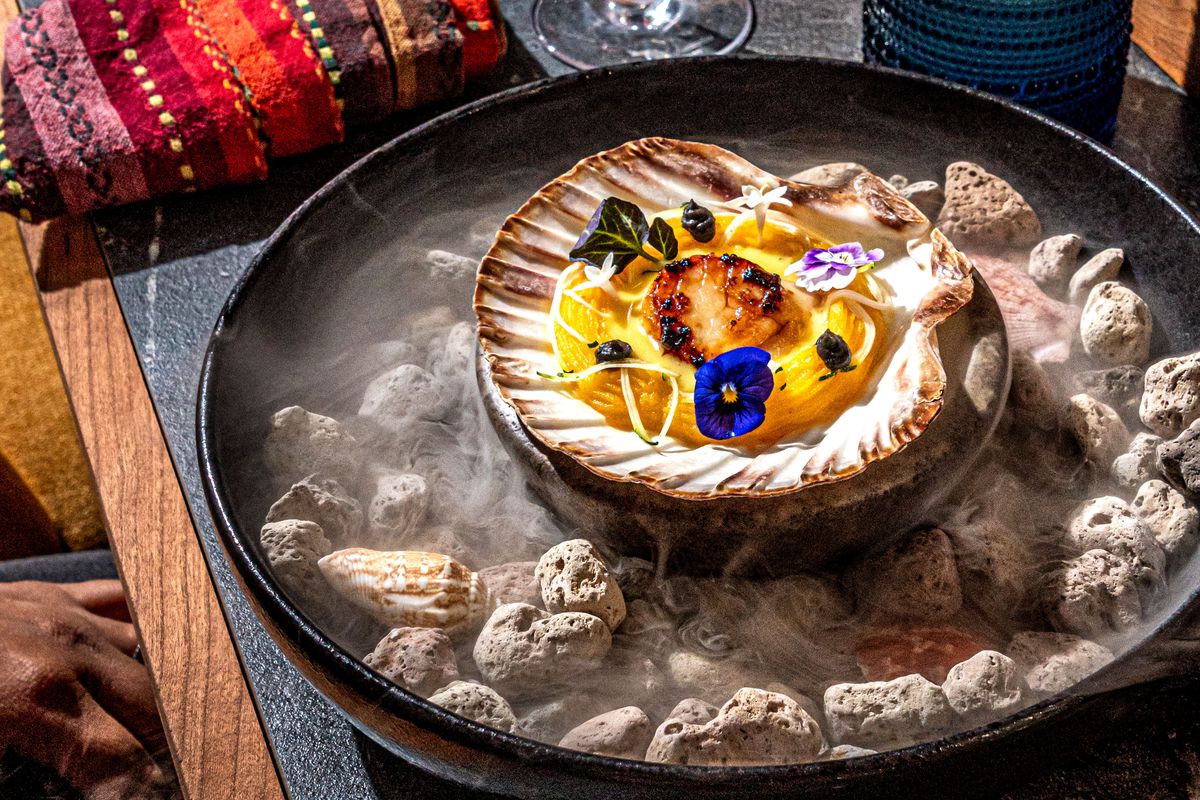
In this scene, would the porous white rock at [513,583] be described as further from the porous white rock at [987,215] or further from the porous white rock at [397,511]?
the porous white rock at [987,215]

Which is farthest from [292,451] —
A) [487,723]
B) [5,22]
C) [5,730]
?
[5,22]

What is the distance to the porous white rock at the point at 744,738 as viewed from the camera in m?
0.93

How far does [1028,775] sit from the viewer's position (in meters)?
0.99

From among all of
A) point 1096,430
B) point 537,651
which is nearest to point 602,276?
point 537,651

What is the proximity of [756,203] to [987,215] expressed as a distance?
300mm

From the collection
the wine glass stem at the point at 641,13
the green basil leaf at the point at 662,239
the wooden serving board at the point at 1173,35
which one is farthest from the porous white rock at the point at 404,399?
the wooden serving board at the point at 1173,35

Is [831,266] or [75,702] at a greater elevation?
[831,266]

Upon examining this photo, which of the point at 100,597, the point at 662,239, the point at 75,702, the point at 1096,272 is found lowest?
the point at 100,597

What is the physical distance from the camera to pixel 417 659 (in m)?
1.01

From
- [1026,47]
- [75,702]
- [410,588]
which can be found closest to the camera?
[410,588]

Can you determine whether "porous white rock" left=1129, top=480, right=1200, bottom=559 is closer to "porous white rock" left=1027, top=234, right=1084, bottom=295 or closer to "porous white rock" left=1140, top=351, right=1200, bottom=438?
"porous white rock" left=1140, top=351, right=1200, bottom=438

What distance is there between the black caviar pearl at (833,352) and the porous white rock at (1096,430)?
0.25 m

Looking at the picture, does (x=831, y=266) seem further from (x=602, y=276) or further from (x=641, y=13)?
(x=641, y=13)

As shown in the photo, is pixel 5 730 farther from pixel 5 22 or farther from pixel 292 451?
pixel 5 22
